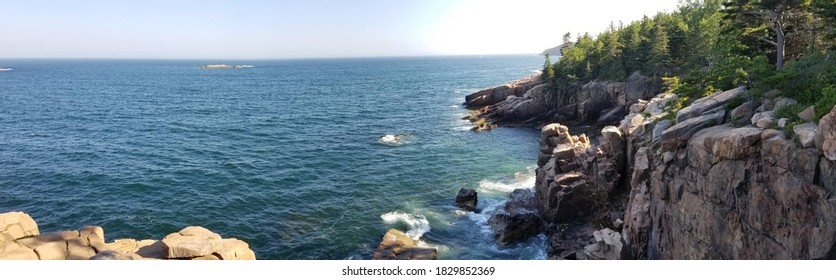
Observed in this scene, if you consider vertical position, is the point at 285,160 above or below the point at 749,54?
below

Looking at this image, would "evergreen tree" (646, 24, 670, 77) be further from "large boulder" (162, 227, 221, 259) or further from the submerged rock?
"large boulder" (162, 227, 221, 259)

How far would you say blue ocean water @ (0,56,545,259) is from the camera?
122ft

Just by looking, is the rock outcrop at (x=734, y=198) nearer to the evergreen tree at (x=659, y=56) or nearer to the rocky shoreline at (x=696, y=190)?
the rocky shoreline at (x=696, y=190)

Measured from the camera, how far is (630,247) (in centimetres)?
2684

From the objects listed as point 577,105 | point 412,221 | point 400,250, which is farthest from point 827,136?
point 577,105

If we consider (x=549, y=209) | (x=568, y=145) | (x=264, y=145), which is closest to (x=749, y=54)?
(x=568, y=145)

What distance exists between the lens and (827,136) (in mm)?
15320

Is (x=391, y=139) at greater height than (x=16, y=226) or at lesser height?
lesser

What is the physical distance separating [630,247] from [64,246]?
31.1m

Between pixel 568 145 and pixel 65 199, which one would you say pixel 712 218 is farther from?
pixel 65 199

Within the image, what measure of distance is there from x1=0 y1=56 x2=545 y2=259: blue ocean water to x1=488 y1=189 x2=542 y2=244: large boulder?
2.81 feet

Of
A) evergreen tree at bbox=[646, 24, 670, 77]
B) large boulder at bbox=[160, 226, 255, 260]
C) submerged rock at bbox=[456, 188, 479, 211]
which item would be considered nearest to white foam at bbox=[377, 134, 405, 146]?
submerged rock at bbox=[456, 188, 479, 211]

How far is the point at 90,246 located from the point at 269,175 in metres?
24.3

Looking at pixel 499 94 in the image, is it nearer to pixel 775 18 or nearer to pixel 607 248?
pixel 775 18
